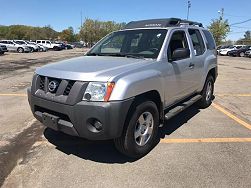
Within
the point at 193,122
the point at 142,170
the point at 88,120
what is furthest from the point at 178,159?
the point at 193,122

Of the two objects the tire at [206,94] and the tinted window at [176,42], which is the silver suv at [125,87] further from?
the tire at [206,94]

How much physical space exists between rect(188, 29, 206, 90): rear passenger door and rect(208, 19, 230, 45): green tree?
62.9 metres

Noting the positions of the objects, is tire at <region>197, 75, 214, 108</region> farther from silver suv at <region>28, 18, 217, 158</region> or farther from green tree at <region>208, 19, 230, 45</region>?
green tree at <region>208, 19, 230, 45</region>

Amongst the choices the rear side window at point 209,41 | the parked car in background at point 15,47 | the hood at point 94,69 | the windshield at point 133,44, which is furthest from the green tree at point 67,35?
the hood at point 94,69

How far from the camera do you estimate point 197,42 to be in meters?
6.64

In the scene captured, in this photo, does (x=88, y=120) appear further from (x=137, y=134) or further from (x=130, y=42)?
(x=130, y=42)

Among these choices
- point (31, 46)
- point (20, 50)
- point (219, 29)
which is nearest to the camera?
point (20, 50)

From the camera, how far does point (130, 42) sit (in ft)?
18.1

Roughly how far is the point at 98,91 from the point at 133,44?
1.94 metres

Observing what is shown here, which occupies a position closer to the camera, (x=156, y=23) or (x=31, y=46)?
(x=156, y=23)

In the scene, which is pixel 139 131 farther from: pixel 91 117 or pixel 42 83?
pixel 42 83

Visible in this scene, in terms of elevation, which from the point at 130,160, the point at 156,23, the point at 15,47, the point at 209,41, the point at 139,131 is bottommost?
the point at 130,160

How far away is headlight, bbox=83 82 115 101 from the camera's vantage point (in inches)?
146

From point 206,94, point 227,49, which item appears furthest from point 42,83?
point 227,49
